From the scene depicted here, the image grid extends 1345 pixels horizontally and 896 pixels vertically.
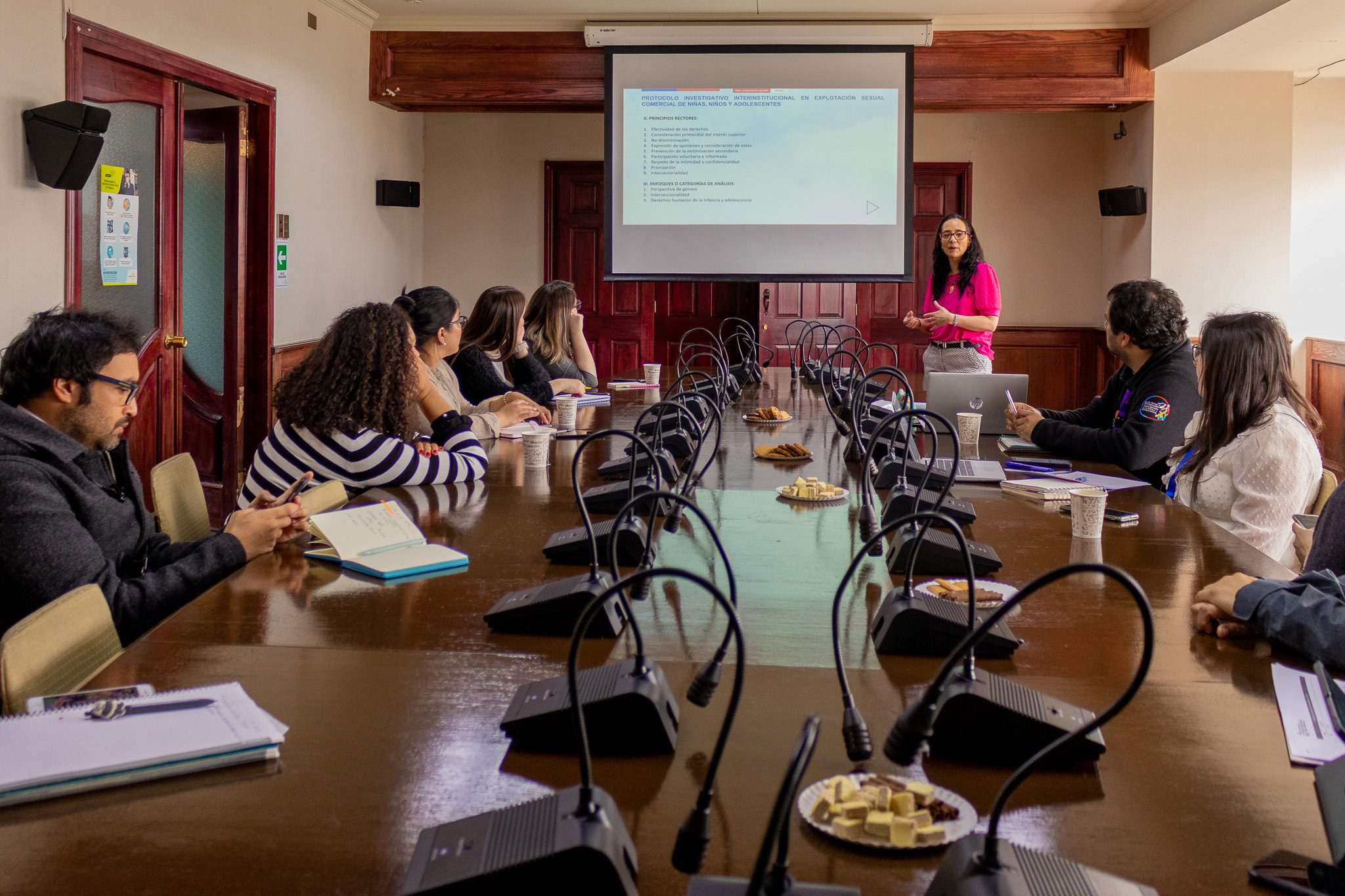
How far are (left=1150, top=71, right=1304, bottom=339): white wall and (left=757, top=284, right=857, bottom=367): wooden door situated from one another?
223 cm

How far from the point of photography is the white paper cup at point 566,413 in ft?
11.8

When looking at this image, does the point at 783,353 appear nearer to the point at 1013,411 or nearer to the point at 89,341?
the point at 1013,411

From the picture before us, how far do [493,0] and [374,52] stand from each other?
0.91 metres

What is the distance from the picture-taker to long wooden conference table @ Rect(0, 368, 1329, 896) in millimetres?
910

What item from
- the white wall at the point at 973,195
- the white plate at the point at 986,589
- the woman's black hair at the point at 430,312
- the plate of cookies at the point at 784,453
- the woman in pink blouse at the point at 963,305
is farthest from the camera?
the white wall at the point at 973,195

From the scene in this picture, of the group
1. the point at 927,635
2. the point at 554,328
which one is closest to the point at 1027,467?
the point at 927,635

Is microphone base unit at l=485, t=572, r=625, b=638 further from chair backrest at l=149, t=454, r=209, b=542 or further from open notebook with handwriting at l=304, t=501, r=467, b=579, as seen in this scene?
chair backrest at l=149, t=454, r=209, b=542

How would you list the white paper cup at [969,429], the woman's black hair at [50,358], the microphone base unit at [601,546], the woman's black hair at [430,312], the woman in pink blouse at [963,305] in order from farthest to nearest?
the woman in pink blouse at [963,305] → the woman's black hair at [430,312] → the white paper cup at [969,429] → the woman's black hair at [50,358] → the microphone base unit at [601,546]

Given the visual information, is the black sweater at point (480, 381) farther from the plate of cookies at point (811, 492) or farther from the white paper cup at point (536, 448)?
the plate of cookies at point (811, 492)

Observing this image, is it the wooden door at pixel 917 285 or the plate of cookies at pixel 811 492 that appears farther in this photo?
the wooden door at pixel 917 285

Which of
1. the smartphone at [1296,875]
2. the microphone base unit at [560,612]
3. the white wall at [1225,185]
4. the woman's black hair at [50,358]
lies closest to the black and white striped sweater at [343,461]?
the woman's black hair at [50,358]

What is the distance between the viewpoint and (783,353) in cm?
804

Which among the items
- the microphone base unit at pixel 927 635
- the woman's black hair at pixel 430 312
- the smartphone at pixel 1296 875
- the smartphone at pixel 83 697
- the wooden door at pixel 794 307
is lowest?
the smartphone at pixel 1296 875

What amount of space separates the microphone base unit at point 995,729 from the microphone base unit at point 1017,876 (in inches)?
8.9
